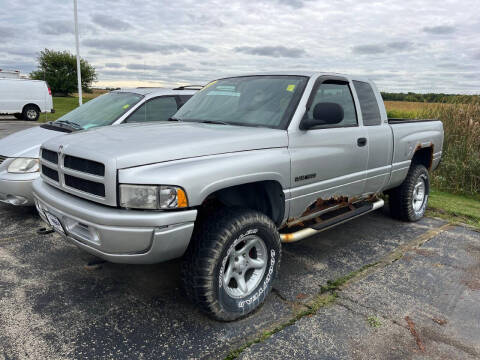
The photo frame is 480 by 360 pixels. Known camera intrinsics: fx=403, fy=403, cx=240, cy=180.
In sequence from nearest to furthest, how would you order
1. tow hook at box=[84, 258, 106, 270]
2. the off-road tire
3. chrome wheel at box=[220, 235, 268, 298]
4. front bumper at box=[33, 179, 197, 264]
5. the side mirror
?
1. front bumper at box=[33, 179, 197, 264]
2. chrome wheel at box=[220, 235, 268, 298]
3. the side mirror
4. tow hook at box=[84, 258, 106, 270]
5. the off-road tire

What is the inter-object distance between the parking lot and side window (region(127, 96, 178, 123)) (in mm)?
2087

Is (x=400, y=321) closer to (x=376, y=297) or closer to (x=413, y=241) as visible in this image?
(x=376, y=297)

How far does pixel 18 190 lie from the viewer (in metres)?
4.78

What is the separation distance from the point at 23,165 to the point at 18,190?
0.32 m

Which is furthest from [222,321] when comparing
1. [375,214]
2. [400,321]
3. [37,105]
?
[37,105]

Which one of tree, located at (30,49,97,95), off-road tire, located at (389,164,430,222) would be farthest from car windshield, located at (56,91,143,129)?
tree, located at (30,49,97,95)

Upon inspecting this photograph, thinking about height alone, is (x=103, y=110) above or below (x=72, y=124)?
above

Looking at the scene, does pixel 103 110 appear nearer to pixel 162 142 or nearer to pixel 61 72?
pixel 162 142

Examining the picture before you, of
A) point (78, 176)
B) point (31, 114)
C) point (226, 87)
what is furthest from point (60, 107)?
point (78, 176)

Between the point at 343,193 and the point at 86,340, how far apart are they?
8.49 feet

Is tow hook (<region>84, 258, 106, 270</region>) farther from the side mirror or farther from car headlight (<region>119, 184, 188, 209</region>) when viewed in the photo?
the side mirror

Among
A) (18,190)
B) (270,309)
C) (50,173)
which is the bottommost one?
(270,309)

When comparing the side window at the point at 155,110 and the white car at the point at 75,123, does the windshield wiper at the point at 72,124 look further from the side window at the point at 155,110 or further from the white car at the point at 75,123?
the side window at the point at 155,110

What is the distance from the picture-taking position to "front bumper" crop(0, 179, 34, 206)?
15.6 feet
